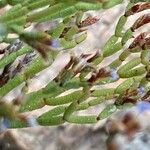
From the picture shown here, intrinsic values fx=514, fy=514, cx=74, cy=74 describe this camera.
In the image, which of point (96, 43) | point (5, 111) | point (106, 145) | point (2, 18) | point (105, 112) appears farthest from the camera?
point (96, 43)

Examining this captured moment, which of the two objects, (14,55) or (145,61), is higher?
(14,55)

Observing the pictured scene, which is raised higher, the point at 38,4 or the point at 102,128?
the point at 38,4

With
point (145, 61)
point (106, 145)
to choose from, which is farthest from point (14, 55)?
point (106, 145)

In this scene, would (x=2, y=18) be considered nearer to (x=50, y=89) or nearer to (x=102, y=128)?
(x=50, y=89)

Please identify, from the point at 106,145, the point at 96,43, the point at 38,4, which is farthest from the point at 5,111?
the point at 96,43

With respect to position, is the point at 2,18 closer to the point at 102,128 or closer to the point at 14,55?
the point at 14,55

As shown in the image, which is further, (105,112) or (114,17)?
(114,17)

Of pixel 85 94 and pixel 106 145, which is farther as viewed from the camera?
pixel 106 145

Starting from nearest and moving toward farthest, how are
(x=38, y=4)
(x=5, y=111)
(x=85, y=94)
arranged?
1. (x=5, y=111)
2. (x=38, y=4)
3. (x=85, y=94)

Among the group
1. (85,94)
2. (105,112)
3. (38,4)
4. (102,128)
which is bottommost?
(102,128)
